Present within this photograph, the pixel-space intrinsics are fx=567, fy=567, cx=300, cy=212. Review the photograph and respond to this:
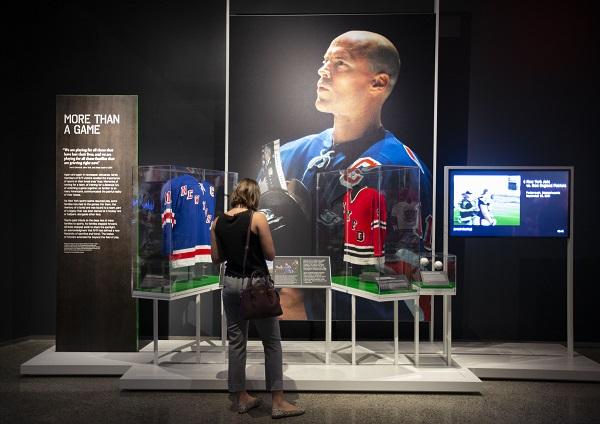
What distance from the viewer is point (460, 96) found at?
5793mm

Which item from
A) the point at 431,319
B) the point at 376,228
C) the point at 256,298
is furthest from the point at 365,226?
the point at 256,298

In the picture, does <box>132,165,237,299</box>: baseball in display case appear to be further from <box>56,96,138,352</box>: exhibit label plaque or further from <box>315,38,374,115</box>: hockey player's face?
<box>315,38,374,115</box>: hockey player's face

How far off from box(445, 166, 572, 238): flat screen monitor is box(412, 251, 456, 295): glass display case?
0.34 meters

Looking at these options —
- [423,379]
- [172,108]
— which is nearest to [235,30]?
[172,108]

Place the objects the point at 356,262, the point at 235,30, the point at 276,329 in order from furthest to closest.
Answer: the point at 235,30 < the point at 356,262 < the point at 276,329

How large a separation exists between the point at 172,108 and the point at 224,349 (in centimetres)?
250

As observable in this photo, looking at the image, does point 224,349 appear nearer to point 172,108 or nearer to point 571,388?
point 172,108

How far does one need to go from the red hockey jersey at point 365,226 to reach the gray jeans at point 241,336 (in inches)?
52.7

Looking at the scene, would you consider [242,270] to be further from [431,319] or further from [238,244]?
[431,319]

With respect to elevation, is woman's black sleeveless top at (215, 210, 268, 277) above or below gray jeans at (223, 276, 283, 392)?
above

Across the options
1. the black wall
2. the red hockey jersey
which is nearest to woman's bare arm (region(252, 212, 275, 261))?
the red hockey jersey

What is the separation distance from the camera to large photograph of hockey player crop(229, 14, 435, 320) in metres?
5.67

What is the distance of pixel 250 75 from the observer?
226 inches

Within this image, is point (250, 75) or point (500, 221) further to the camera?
point (250, 75)
